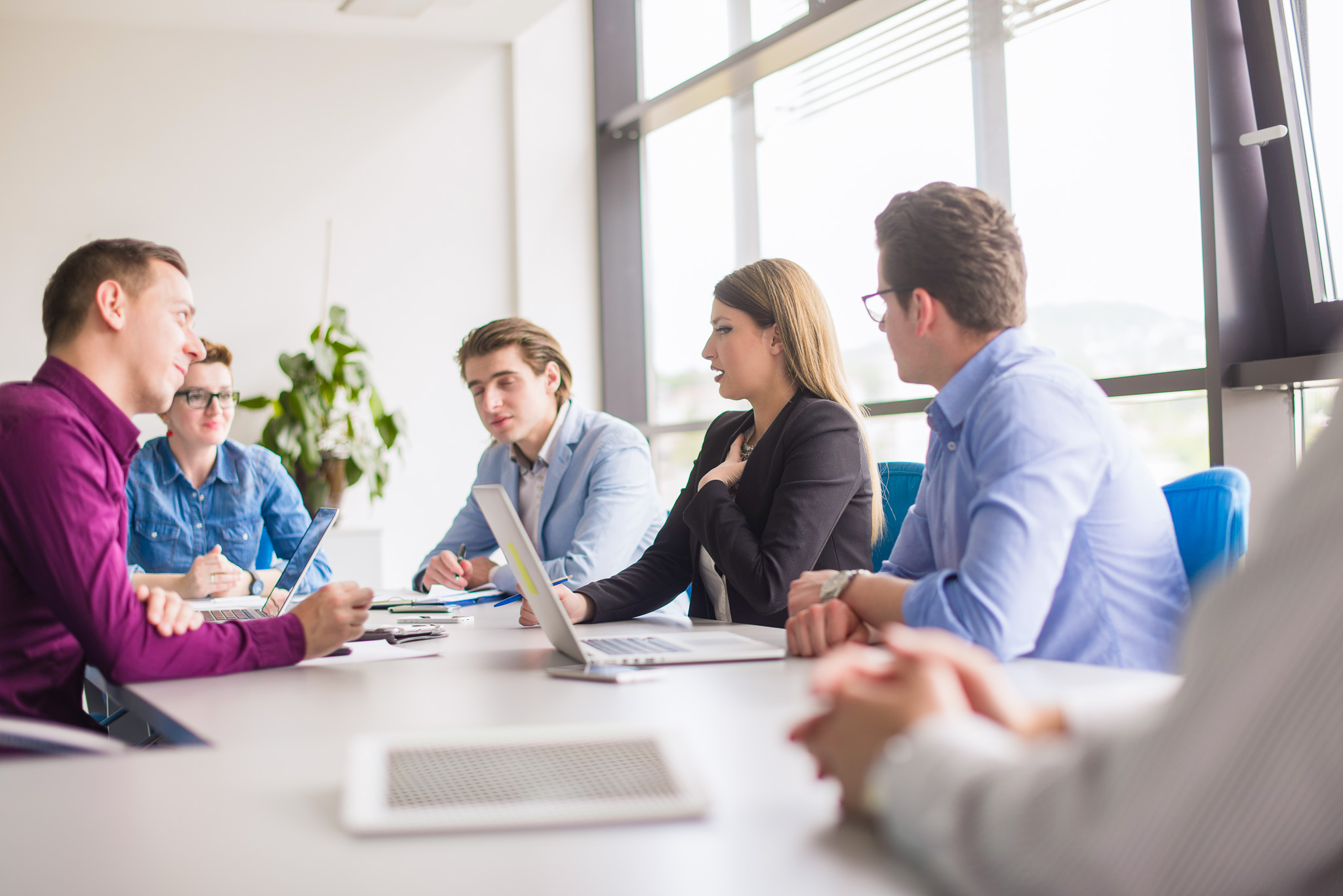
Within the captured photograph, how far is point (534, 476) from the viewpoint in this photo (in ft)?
10.2

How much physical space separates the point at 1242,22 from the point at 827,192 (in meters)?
1.82

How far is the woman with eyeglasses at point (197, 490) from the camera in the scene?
9.62 feet

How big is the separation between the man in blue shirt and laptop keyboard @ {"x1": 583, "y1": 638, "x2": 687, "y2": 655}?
198 mm

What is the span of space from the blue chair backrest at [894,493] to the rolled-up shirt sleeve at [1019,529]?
834mm

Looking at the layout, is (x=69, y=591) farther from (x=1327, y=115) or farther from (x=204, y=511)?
(x=1327, y=115)

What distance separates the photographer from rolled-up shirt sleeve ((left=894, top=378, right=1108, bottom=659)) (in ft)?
4.12

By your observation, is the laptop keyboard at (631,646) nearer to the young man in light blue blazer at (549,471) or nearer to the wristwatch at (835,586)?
the wristwatch at (835,586)

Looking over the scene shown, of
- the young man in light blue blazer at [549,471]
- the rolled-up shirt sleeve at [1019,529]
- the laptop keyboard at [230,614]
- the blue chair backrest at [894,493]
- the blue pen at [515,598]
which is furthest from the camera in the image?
the young man in light blue blazer at [549,471]

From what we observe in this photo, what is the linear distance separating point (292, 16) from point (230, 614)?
3.75m

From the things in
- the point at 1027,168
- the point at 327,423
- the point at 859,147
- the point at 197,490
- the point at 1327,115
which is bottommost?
the point at 197,490

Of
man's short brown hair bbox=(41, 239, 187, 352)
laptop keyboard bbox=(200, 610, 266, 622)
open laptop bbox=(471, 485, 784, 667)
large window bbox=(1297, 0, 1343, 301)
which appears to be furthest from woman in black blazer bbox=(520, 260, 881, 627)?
large window bbox=(1297, 0, 1343, 301)

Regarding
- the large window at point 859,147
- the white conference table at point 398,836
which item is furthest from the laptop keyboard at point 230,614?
the large window at point 859,147

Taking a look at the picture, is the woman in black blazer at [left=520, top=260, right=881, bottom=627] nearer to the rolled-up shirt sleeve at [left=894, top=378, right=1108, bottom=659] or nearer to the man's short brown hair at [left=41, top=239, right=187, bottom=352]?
the rolled-up shirt sleeve at [left=894, top=378, right=1108, bottom=659]

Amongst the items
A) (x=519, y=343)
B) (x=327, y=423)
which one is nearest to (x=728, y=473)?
(x=519, y=343)
